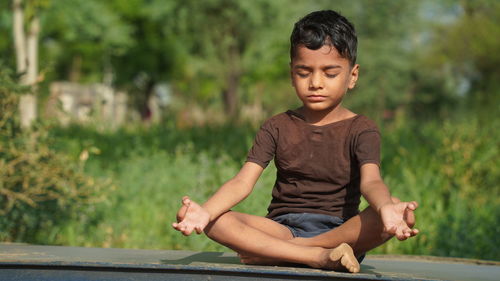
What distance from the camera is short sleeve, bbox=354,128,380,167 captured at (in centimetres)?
369

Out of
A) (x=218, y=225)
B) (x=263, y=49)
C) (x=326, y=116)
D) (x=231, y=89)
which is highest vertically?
(x=263, y=49)

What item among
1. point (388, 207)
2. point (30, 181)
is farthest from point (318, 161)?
point (30, 181)

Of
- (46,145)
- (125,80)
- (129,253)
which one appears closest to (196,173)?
(46,145)

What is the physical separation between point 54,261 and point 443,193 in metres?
5.57

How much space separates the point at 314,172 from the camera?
3818mm

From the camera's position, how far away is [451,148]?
8.37 meters

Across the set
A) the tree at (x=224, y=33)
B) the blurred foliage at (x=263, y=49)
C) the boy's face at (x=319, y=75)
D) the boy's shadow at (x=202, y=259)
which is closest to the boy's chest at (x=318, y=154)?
the boy's face at (x=319, y=75)

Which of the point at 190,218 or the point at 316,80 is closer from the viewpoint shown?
the point at 190,218

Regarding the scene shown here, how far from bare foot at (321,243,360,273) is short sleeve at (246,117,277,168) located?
2.15 feet

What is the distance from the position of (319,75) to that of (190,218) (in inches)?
34.9

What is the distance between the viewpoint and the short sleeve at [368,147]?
3689 millimetres

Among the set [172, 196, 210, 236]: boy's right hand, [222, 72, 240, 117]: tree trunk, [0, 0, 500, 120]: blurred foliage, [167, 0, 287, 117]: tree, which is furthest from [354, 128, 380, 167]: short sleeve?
[222, 72, 240, 117]: tree trunk

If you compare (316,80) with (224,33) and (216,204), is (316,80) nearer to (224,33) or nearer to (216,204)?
(216,204)

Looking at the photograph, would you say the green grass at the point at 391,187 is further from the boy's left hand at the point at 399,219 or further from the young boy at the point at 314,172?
the boy's left hand at the point at 399,219
